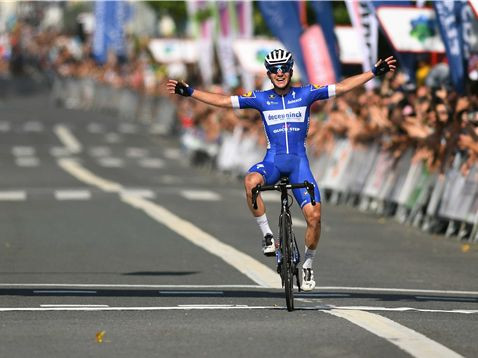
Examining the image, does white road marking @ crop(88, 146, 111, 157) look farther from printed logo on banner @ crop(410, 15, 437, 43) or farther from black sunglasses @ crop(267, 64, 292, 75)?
black sunglasses @ crop(267, 64, 292, 75)

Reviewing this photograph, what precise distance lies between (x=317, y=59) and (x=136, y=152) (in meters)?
19.5

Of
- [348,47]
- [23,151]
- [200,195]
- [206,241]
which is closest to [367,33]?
[200,195]

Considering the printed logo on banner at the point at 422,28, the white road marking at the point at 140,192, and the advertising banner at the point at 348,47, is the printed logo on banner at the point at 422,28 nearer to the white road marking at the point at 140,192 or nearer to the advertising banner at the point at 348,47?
the white road marking at the point at 140,192

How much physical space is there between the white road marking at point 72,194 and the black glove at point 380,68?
16.1 meters

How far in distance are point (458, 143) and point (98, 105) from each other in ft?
185

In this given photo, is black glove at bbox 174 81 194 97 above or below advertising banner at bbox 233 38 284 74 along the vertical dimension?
above

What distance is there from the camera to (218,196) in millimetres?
31859

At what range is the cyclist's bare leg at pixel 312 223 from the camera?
47.1ft

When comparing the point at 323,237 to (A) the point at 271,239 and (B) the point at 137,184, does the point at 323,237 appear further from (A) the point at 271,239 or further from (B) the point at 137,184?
(B) the point at 137,184

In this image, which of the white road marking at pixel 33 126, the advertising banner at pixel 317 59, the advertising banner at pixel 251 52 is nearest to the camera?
the advertising banner at pixel 317 59

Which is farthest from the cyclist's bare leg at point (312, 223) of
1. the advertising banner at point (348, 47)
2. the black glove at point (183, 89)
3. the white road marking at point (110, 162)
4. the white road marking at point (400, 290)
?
the white road marking at point (110, 162)

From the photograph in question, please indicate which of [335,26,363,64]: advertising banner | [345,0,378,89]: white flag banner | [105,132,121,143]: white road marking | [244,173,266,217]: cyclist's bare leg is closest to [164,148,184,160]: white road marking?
[105,132,121,143]: white road marking

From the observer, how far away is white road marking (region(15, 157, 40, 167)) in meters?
44.6

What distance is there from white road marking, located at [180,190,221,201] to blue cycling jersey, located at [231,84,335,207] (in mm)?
15960
